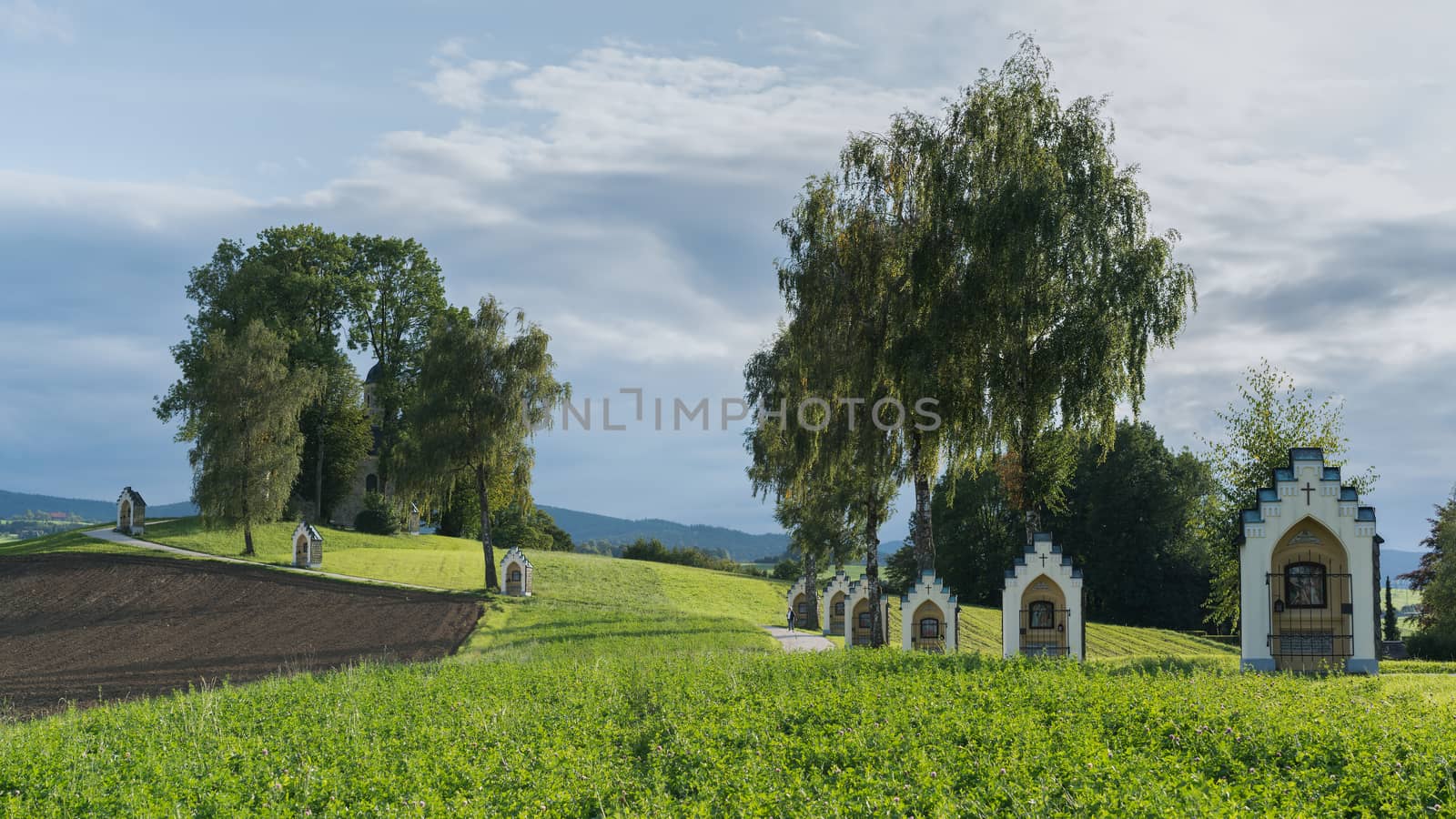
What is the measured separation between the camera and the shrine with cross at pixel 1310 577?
22109 mm

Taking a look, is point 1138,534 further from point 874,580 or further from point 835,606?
point 874,580

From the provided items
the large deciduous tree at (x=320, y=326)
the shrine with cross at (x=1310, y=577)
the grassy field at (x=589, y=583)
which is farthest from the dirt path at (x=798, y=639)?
the large deciduous tree at (x=320, y=326)

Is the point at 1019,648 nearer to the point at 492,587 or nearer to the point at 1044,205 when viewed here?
the point at 1044,205

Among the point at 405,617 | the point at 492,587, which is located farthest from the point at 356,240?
the point at 405,617

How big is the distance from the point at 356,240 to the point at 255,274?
7.63m

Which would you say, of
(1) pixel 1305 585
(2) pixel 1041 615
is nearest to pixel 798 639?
(2) pixel 1041 615

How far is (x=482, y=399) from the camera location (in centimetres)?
4462

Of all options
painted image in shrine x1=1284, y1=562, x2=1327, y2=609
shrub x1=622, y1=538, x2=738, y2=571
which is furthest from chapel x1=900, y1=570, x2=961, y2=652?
shrub x1=622, y1=538, x2=738, y2=571

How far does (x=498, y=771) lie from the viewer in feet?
32.6

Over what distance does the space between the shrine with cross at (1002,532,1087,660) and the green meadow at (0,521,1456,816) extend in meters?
8.03

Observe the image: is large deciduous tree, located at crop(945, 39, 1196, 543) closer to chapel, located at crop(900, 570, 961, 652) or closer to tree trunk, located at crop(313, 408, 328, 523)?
chapel, located at crop(900, 570, 961, 652)

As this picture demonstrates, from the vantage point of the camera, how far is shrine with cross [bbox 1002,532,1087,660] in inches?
982

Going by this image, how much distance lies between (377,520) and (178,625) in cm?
3071

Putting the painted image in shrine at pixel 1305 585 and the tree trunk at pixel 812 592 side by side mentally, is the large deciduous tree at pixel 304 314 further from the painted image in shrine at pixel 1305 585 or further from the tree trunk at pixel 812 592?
the painted image in shrine at pixel 1305 585
